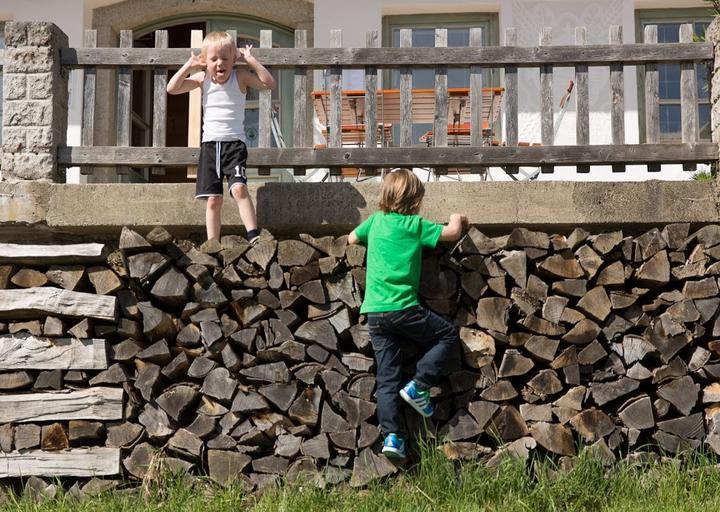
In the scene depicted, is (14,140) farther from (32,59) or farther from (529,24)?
(529,24)

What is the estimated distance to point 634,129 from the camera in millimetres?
8227

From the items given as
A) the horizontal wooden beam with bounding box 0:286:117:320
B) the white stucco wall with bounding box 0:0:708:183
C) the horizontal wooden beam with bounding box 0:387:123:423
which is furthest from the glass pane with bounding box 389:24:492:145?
the horizontal wooden beam with bounding box 0:387:123:423

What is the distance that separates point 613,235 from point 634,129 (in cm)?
416

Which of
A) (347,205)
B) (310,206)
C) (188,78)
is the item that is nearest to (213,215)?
(310,206)

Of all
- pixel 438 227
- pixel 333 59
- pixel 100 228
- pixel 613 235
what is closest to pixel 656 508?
pixel 613 235

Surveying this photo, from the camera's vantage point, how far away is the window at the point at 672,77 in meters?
8.56

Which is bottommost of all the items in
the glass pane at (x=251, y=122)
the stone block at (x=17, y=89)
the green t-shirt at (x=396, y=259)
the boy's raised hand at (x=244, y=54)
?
the green t-shirt at (x=396, y=259)

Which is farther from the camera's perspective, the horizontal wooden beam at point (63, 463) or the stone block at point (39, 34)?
the stone block at point (39, 34)

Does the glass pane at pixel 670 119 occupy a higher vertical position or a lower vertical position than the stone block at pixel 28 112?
higher

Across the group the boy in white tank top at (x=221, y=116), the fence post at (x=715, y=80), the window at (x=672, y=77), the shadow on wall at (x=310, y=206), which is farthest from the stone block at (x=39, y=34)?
the window at (x=672, y=77)

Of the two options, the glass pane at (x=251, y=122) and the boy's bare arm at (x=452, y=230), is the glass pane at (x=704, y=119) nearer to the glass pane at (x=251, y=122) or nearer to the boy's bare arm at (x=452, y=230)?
the glass pane at (x=251, y=122)

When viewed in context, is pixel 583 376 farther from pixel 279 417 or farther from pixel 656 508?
pixel 279 417

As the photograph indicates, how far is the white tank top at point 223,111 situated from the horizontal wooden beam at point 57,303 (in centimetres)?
102

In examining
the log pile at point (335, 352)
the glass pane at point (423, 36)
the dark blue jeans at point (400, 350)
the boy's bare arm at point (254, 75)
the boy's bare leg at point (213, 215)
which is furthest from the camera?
the glass pane at point (423, 36)
